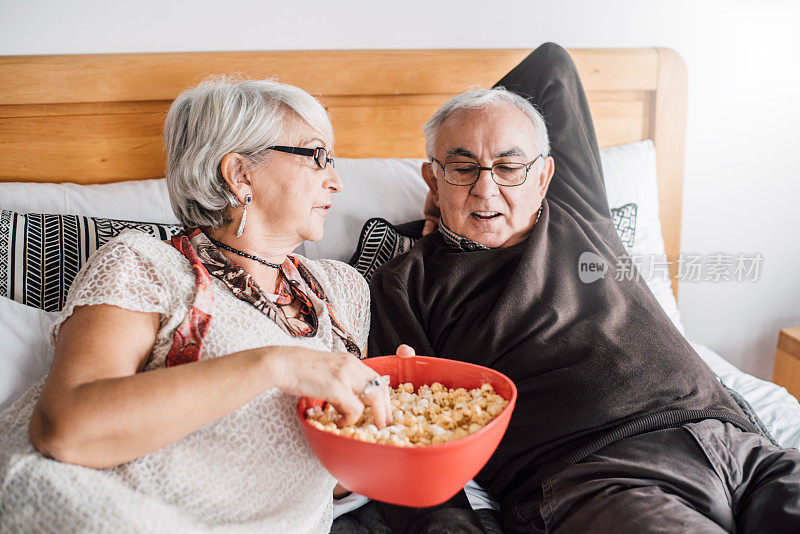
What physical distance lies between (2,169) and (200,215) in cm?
98

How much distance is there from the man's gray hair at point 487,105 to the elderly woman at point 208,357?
0.48m

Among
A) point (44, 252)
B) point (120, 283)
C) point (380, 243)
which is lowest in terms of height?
point (380, 243)

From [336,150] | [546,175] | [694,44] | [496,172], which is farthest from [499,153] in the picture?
[694,44]

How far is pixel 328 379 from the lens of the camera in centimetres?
98

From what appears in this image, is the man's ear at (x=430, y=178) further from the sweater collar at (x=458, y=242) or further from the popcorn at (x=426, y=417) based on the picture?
the popcorn at (x=426, y=417)

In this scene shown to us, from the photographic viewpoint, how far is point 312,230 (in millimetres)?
1288

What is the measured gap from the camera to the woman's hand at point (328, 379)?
96 centimetres

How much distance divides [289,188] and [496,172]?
23.9 inches

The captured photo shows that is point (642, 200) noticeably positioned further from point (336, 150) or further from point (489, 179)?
point (336, 150)

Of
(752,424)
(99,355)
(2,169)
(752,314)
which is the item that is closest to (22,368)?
(99,355)

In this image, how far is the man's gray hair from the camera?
5.32 feet

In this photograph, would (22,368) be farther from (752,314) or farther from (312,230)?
(752,314)

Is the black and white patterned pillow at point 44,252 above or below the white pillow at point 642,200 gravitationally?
above

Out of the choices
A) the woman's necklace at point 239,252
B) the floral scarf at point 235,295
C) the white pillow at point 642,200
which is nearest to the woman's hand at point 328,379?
the floral scarf at point 235,295
